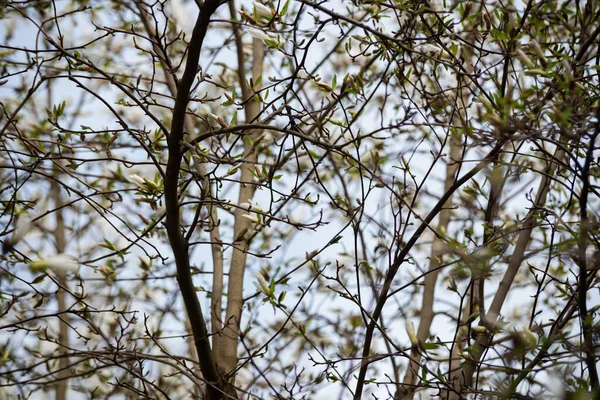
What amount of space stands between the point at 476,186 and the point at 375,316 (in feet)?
2.14

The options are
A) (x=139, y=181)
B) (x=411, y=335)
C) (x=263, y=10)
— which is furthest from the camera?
(x=139, y=181)

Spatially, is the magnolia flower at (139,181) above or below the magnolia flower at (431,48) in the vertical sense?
below

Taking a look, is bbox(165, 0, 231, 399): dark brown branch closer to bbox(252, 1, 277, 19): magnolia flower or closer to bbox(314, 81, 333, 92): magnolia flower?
bbox(252, 1, 277, 19): magnolia flower

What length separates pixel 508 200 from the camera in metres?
2.84

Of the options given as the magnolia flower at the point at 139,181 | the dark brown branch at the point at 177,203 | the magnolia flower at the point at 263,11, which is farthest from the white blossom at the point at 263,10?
the magnolia flower at the point at 139,181

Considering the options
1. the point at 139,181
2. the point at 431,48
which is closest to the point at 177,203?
the point at 139,181

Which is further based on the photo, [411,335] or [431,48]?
[431,48]

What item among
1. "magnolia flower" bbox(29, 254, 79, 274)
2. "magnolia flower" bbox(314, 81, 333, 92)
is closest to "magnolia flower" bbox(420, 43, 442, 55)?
"magnolia flower" bbox(314, 81, 333, 92)

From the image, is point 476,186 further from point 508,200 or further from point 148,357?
point 148,357

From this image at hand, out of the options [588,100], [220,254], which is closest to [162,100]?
[220,254]

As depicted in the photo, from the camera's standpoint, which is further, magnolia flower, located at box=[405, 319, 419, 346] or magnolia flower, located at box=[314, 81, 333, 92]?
magnolia flower, located at box=[314, 81, 333, 92]

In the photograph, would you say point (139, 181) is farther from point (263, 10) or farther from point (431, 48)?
point (431, 48)

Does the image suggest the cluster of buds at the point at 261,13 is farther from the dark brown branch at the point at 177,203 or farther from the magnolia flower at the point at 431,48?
the magnolia flower at the point at 431,48

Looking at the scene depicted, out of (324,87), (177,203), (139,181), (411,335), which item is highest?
(324,87)
